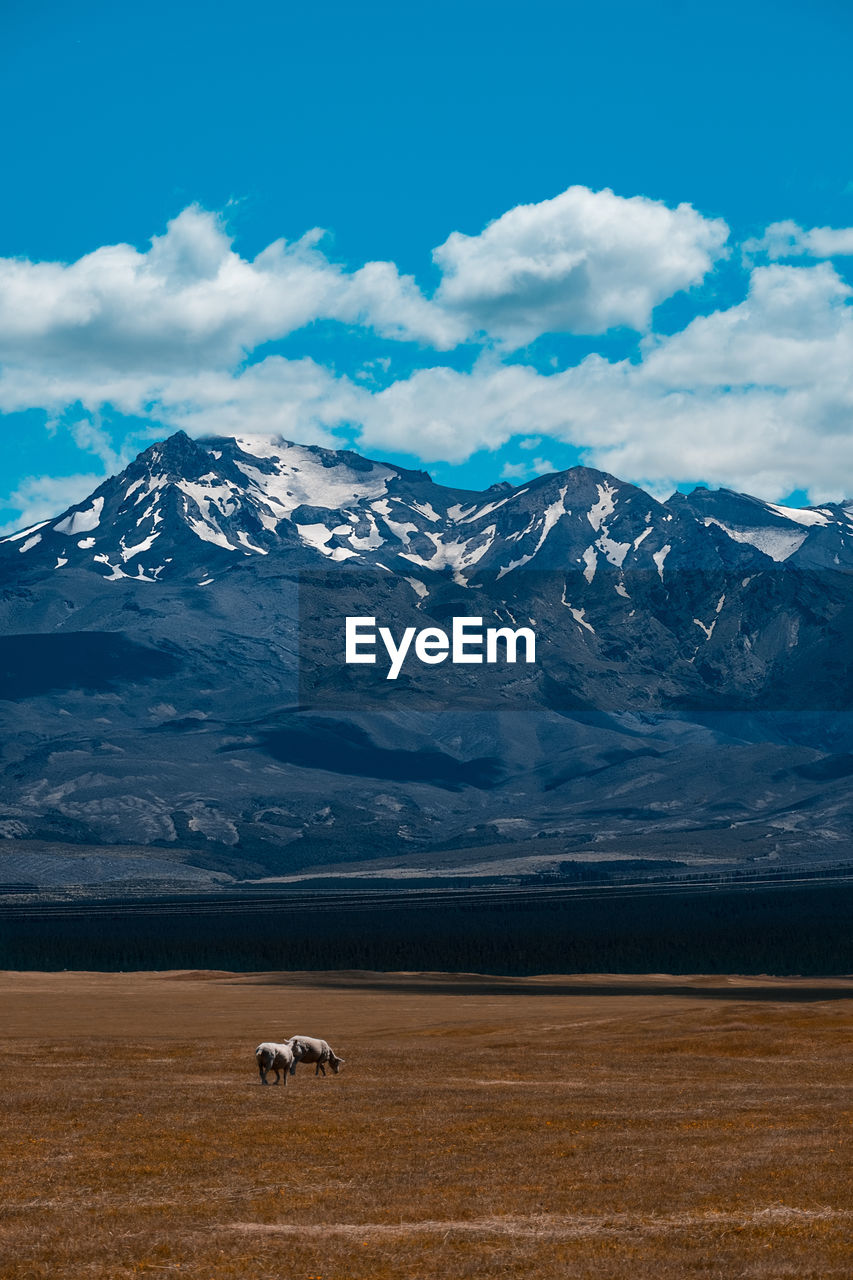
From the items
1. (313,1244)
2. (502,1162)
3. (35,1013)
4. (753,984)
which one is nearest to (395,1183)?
(502,1162)

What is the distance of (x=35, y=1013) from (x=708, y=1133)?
80.0 metres

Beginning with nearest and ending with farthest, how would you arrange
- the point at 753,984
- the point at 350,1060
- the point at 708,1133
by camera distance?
the point at 708,1133, the point at 350,1060, the point at 753,984

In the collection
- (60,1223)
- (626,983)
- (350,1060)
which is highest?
(60,1223)

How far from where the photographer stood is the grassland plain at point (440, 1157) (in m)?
29.1

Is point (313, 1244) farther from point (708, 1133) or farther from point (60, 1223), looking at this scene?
point (708, 1133)

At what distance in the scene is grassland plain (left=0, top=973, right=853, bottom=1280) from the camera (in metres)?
29.1

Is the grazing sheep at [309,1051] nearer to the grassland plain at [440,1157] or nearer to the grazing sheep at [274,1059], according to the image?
the grassland plain at [440,1157]

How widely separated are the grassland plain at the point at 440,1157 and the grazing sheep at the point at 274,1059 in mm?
1094

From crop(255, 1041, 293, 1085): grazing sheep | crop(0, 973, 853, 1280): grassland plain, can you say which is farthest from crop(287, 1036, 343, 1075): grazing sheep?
crop(255, 1041, 293, 1085): grazing sheep

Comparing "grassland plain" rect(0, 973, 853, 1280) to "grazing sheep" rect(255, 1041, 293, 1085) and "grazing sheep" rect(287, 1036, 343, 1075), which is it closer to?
"grazing sheep" rect(287, 1036, 343, 1075)

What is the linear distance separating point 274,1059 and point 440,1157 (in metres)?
20.0

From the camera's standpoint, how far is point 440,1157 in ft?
131

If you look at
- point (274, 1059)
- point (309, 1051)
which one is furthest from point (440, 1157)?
point (309, 1051)

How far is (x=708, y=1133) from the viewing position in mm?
43219
